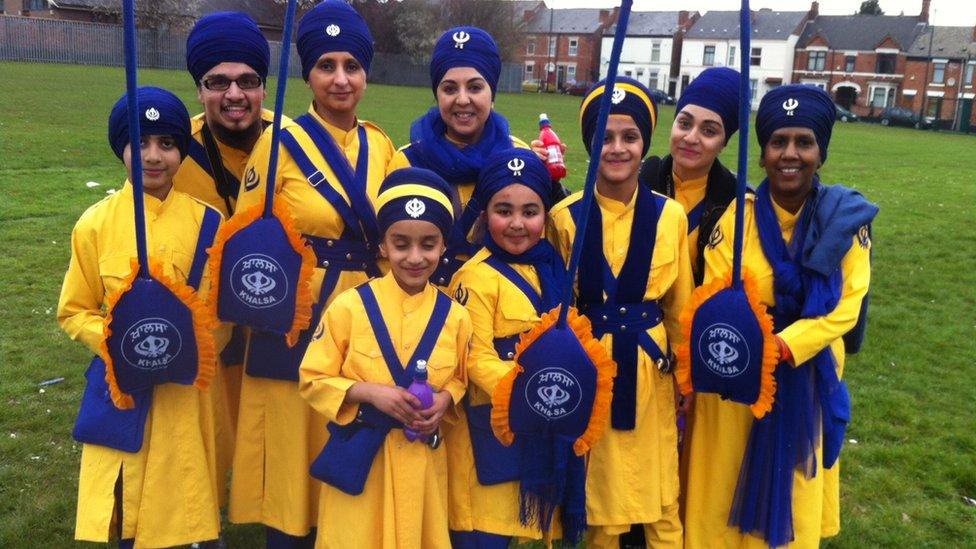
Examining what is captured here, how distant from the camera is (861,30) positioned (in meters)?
68.2

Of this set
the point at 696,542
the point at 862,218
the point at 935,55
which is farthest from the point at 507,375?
the point at 935,55

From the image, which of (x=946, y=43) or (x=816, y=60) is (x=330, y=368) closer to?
(x=946, y=43)

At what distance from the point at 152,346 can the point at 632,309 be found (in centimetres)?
175

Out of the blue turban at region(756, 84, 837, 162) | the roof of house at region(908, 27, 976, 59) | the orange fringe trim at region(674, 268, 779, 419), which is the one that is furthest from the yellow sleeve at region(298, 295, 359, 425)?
the roof of house at region(908, 27, 976, 59)

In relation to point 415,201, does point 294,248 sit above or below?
below

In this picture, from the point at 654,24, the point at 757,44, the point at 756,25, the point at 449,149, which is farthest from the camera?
the point at 654,24

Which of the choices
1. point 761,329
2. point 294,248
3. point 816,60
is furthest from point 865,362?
point 816,60

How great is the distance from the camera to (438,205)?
118 inches

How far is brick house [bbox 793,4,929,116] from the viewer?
65.2 m

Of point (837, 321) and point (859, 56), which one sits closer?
point (837, 321)

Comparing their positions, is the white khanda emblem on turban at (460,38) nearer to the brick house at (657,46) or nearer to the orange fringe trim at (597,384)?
the orange fringe trim at (597,384)

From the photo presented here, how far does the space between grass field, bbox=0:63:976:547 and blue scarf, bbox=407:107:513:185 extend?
206 cm

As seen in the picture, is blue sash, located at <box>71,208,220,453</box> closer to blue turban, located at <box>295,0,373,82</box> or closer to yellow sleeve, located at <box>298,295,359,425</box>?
yellow sleeve, located at <box>298,295,359,425</box>

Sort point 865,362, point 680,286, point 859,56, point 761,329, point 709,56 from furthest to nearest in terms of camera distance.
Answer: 1. point 709,56
2. point 859,56
3. point 865,362
4. point 680,286
5. point 761,329
